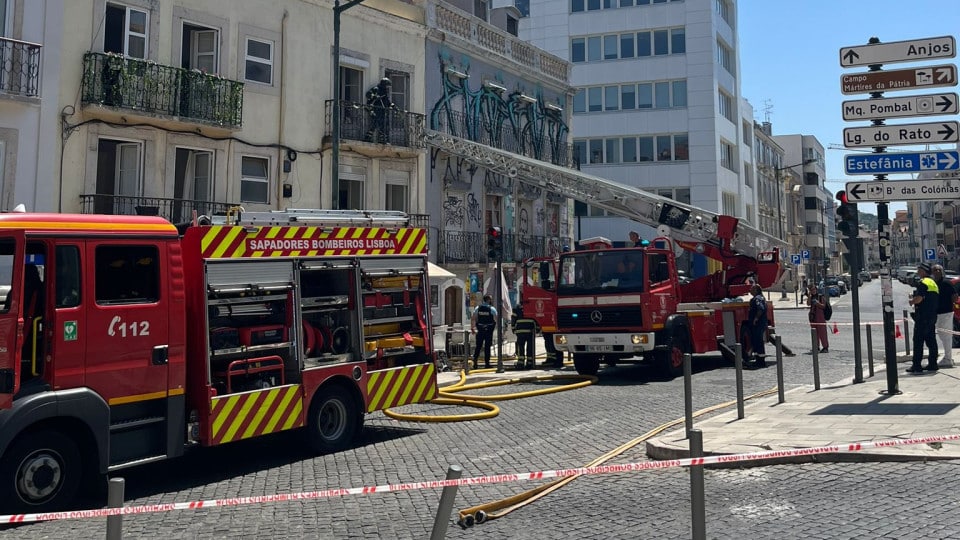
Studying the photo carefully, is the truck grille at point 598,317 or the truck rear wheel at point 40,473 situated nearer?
the truck rear wheel at point 40,473

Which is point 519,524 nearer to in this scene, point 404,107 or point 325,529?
point 325,529

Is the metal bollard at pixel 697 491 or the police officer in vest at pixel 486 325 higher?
the police officer in vest at pixel 486 325

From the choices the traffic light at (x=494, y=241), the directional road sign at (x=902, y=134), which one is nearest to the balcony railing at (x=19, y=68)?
the traffic light at (x=494, y=241)

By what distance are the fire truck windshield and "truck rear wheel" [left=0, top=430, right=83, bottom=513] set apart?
1092cm

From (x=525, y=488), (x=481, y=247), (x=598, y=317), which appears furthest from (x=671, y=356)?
(x=481, y=247)

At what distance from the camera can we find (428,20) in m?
24.8

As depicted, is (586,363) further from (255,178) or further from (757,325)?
(255,178)

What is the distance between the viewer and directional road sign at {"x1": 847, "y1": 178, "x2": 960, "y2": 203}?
10.8 meters

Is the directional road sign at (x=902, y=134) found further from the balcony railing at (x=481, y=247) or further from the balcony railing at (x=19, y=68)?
the balcony railing at (x=19, y=68)

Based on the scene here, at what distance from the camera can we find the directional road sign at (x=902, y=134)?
10.8 metres

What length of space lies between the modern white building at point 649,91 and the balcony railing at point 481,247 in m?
15.0

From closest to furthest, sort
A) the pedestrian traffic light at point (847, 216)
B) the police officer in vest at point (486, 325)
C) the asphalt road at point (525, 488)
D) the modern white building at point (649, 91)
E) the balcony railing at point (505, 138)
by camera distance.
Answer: the asphalt road at point (525, 488) < the pedestrian traffic light at point (847, 216) < the police officer in vest at point (486, 325) < the balcony railing at point (505, 138) < the modern white building at point (649, 91)

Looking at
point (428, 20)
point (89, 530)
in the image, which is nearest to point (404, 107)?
point (428, 20)

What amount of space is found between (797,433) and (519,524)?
13.5ft
